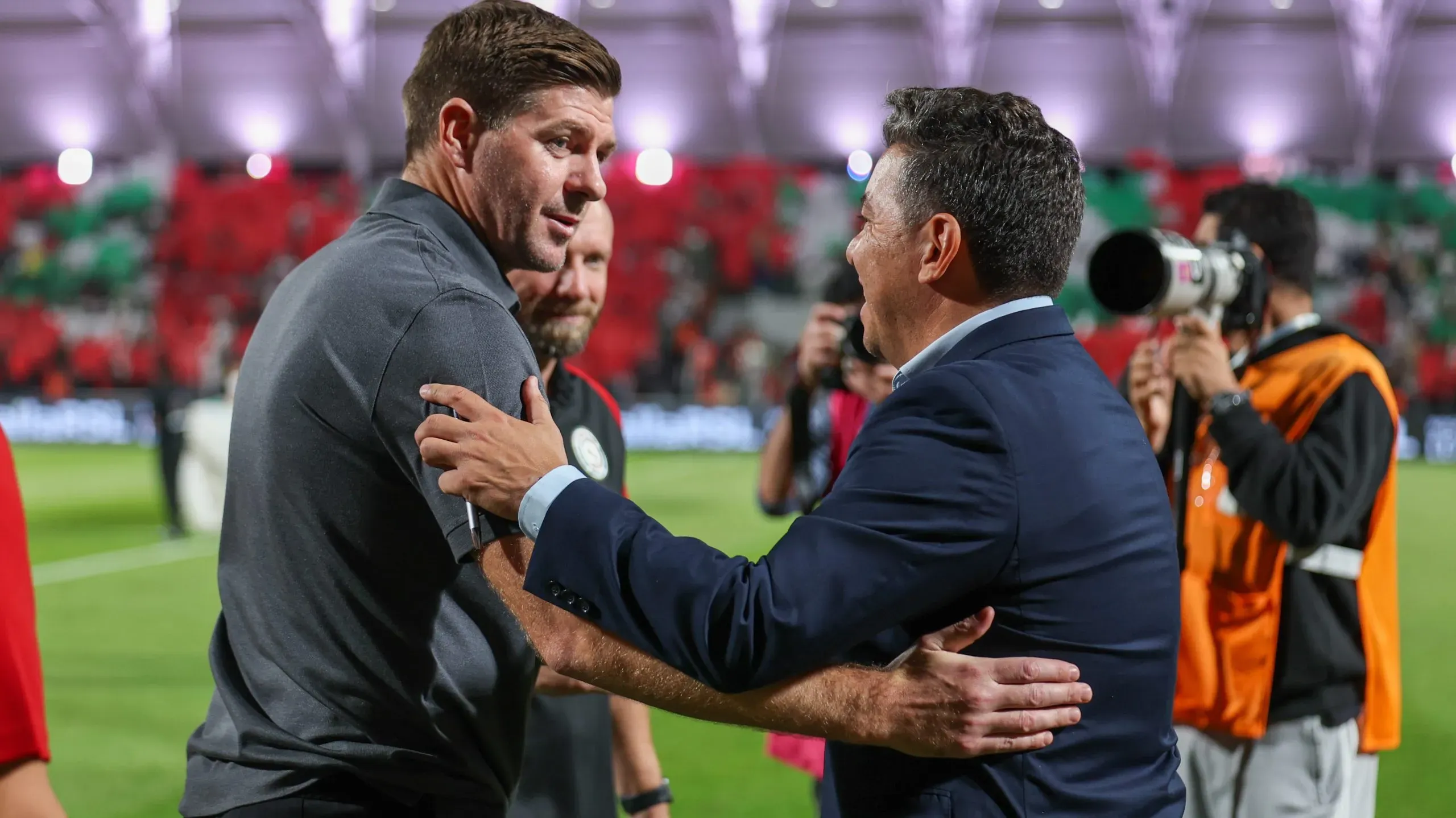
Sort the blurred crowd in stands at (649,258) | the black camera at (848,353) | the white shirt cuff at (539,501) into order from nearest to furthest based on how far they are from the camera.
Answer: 1. the white shirt cuff at (539,501)
2. the black camera at (848,353)
3. the blurred crowd in stands at (649,258)

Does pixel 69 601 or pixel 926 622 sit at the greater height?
pixel 926 622

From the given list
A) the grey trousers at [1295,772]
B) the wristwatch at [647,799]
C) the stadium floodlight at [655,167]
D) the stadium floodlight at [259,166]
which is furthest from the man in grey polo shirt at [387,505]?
the stadium floodlight at [259,166]

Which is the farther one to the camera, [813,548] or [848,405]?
[848,405]

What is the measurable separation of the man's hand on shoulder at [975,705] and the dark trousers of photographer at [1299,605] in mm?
1812

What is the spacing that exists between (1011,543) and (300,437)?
1.10 metres

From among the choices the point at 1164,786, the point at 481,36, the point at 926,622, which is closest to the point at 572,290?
the point at 481,36

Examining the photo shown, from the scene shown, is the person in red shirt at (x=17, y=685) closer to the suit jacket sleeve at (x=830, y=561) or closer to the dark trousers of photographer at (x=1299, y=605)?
the suit jacket sleeve at (x=830, y=561)

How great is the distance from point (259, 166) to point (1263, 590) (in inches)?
1421

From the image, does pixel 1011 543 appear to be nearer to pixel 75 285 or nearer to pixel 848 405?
pixel 848 405

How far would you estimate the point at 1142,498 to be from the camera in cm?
202

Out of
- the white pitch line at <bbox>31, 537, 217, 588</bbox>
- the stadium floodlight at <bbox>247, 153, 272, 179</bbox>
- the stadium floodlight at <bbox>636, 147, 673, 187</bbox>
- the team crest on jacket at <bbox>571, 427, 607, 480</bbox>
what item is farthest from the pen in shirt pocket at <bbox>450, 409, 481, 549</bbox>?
the stadium floodlight at <bbox>247, 153, 272, 179</bbox>

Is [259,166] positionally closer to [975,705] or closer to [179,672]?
[179,672]

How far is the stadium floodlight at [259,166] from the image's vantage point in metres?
36.0

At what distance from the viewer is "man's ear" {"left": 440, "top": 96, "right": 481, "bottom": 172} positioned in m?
2.29
